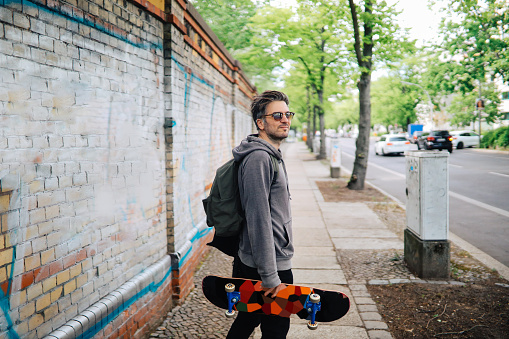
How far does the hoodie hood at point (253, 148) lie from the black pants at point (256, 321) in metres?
0.65

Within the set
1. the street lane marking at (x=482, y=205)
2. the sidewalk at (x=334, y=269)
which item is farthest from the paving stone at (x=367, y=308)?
the street lane marking at (x=482, y=205)

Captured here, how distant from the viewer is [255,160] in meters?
2.18

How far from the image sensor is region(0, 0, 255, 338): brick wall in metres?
2.08

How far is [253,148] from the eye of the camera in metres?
2.25

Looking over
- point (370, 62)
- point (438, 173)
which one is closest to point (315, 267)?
point (438, 173)

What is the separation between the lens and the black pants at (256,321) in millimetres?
2289

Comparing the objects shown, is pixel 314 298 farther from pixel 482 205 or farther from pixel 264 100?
pixel 482 205

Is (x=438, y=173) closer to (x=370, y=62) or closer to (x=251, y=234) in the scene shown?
(x=251, y=234)

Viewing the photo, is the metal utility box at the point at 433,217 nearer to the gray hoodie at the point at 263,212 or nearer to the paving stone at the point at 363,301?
the paving stone at the point at 363,301

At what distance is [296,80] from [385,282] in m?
18.7

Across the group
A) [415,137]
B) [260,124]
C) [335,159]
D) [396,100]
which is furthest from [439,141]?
[260,124]

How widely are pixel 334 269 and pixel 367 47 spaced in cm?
797

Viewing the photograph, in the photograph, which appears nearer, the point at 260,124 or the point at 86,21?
the point at 260,124

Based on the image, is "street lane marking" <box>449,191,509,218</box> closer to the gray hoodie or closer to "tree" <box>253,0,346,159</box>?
"tree" <box>253,0,346,159</box>
